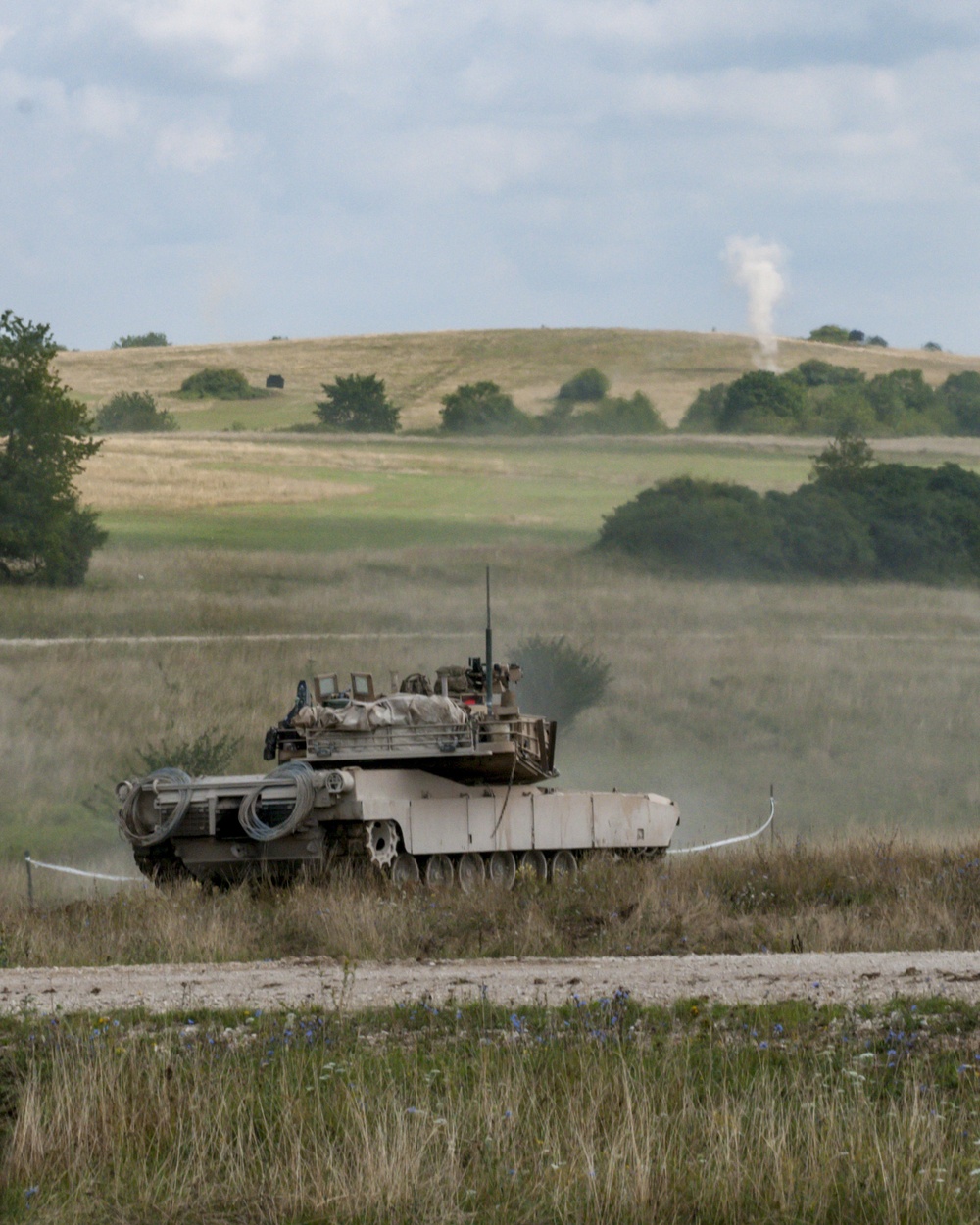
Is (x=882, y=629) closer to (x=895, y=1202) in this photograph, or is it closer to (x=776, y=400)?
(x=776, y=400)

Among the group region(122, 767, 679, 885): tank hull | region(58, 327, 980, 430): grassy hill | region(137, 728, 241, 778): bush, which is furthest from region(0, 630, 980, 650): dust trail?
region(122, 767, 679, 885): tank hull

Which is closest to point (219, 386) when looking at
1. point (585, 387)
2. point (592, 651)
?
point (585, 387)

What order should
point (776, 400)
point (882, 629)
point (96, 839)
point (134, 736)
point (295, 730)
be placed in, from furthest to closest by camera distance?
point (776, 400)
point (882, 629)
point (134, 736)
point (96, 839)
point (295, 730)

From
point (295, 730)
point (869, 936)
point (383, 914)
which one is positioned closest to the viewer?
point (869, 936)

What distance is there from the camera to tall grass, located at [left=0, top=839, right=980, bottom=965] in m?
15.2

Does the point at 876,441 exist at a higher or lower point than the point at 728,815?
higher

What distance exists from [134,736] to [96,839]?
5101mm

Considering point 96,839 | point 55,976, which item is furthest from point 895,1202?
point 96,839

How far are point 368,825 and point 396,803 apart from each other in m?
0.60

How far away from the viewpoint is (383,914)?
54.1 feet

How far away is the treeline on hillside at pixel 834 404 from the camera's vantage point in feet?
192

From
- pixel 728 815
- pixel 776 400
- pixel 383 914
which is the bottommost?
pixel 728 815

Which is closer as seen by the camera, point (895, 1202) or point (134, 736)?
point (895, 1202)

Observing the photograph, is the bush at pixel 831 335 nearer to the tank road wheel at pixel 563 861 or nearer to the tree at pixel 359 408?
the tree at pixel 359 408
